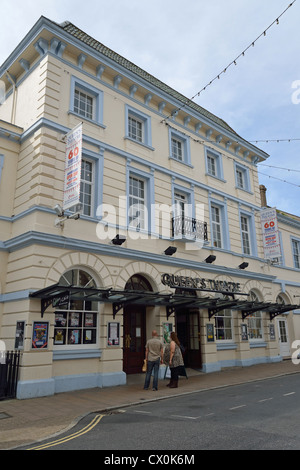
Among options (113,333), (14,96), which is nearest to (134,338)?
(113,333)

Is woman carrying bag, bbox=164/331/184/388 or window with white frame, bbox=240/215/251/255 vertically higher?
window with white frame, bbox=240/215/251/255

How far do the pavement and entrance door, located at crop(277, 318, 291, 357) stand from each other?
720cm

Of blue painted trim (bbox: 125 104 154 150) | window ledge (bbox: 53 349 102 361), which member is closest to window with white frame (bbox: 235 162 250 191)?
blue painted trim (bbox: 125 104 154 150)

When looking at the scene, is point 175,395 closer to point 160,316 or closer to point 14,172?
point 160,316

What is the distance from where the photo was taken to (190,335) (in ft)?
53.5

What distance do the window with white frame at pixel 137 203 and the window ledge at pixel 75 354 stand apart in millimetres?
4757

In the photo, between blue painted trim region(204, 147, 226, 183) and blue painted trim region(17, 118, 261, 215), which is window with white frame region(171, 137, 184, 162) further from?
blue painted trim region(204, 147, 226, 183)

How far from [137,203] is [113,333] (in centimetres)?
526

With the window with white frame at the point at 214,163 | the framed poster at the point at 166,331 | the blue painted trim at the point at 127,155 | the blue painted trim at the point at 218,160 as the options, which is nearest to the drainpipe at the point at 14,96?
the blue painted trim at the point at 127,155

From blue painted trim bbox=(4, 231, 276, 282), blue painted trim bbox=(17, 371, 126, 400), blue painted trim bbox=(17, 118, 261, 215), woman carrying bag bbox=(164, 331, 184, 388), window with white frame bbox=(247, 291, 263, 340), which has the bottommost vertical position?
blue painted trim bbox=(17, 371, 126, 400)

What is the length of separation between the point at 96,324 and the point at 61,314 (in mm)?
1308

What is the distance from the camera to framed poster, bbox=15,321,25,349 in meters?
10.2
